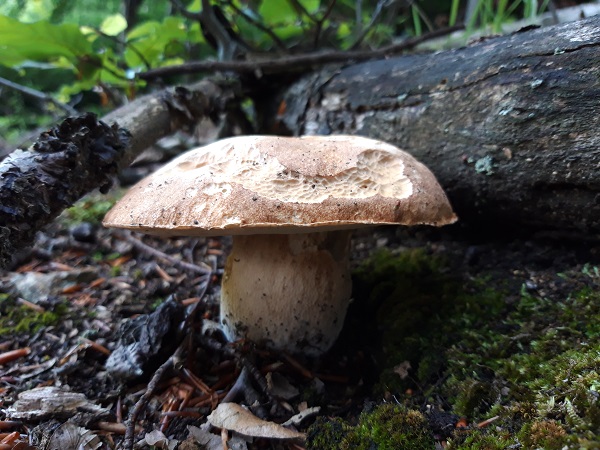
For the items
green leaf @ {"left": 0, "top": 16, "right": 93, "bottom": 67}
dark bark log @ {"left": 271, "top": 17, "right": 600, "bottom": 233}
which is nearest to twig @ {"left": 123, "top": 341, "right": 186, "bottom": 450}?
dark bark log @ {"left": 271, "top": 17, "right": 600, "bottom": 233}

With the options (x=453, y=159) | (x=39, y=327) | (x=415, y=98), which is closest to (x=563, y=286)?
(x=453, y=159)

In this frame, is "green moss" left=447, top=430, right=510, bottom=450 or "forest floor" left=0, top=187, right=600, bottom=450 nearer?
"green moss" left=447, top=430, right=510, bottom=450

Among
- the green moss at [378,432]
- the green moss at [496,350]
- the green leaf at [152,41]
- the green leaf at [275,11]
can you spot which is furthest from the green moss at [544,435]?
the green leaf at [275,11]

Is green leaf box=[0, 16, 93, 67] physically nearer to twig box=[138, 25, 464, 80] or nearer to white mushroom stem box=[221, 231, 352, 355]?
twig box=[138, 25, 464, 80]

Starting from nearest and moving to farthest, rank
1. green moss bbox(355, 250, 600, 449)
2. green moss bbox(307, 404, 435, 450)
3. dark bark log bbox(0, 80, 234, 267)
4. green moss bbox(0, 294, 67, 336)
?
green moss bbox(355, 250, 600, 449), green moss bbox(307, 404, 435, 450), dark bark log bbox(0, 80, 234, 267), green moss bbox(0, 294, 67, 336)

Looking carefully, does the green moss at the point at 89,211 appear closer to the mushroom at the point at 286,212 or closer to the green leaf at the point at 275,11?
the mushroom at the point at 286,212

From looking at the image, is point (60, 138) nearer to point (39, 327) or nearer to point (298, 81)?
point (39, 327)
